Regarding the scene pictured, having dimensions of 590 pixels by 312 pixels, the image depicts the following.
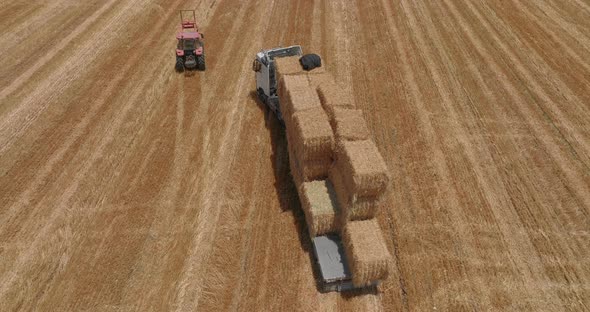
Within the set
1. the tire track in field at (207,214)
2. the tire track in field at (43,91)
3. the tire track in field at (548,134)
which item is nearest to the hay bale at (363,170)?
the tire track in field at (207,214)

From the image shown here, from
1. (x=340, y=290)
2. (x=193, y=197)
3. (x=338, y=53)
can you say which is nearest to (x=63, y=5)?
(x=338, y=53)

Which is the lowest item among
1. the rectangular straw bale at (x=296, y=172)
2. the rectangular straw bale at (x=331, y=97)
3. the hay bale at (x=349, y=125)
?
the rectangular straw bale at (x=296, y=172)

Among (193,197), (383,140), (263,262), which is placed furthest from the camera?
(383,140)

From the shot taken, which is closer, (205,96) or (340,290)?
(340,290)

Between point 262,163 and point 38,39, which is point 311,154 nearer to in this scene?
point 262,163

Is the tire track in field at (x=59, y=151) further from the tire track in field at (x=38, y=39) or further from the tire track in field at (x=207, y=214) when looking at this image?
the tire track in field at (x=207, y=214)

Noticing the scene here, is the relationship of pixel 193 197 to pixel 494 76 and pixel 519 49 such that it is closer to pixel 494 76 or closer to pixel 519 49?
pixel 494 76

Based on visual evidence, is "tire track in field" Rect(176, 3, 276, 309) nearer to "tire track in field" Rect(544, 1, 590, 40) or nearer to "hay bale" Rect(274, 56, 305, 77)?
"hay bale" Rect(274, 56, 305, 77)
